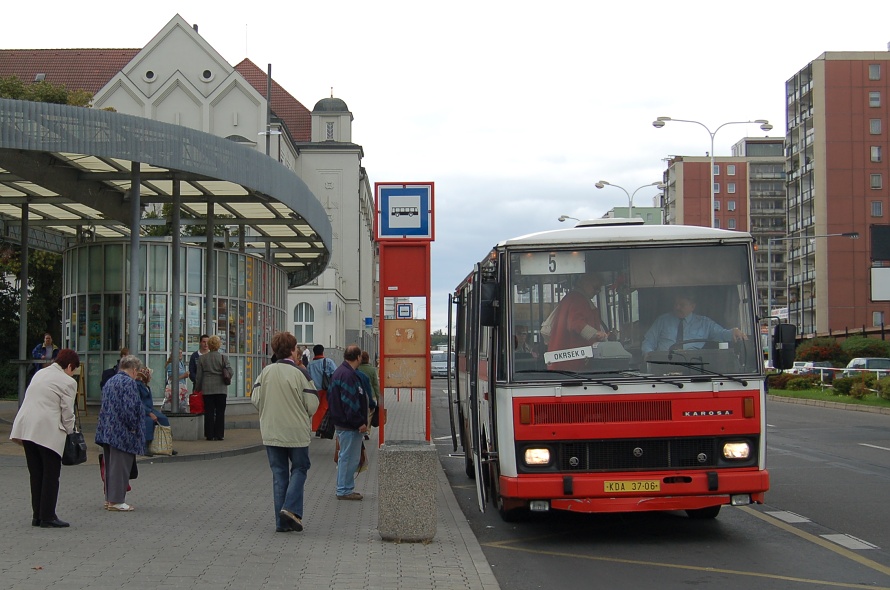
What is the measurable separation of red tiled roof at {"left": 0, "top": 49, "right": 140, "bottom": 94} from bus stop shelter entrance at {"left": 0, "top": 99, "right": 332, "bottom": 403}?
5104 cm

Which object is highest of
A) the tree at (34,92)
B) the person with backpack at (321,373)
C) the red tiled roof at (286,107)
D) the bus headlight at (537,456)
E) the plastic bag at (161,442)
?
the red tiled roof at (286,107)

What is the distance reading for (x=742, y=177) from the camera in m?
130

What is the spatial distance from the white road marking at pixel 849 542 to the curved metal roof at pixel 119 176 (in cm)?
1064

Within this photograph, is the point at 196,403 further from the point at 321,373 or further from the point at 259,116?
the point at 259,116

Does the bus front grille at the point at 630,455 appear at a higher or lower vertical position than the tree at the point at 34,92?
lower

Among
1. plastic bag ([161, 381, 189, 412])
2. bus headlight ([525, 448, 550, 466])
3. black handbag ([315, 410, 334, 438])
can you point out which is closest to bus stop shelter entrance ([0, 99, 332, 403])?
plastic bag ([161, 381, 189, 412])

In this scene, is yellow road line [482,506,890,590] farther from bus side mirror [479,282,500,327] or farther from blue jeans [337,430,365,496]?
blue jeans [337,430,365,496]

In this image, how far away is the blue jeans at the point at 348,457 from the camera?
472 inches

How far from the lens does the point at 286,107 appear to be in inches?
3369

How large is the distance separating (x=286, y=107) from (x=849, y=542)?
79.2 meters

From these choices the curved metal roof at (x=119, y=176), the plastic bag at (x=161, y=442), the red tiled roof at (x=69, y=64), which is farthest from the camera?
the red tiled roof at (x=69, y=64)

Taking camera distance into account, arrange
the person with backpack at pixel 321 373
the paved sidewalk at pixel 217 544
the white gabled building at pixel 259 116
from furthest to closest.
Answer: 1. the white gabled building at pixel 259 116
2. the person with backpack at pixel 321 373
3. the paved sidewalk at pixel 217 544

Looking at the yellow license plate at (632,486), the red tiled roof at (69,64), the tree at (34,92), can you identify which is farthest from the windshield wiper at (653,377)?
the red tiled roof at (69,64)

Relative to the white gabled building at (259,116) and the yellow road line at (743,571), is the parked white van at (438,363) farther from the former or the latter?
the yellow road line at (743,571)
